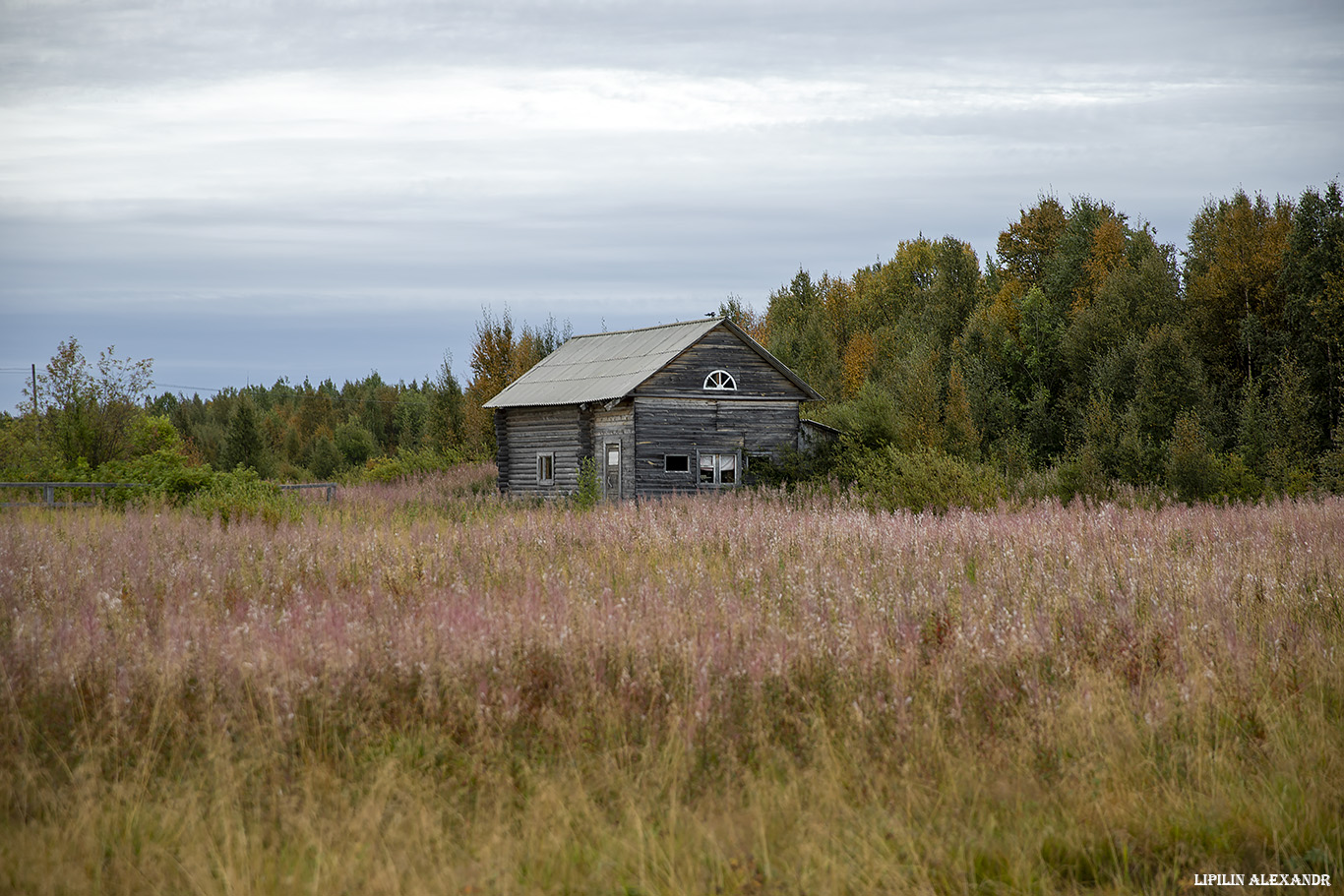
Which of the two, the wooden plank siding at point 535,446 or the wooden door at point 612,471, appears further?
the wooden plank siding at point 535,446

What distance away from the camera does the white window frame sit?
97.7 feet

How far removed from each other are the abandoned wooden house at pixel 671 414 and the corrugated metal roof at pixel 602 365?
0.24 feet

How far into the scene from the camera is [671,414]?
29734 millimetres

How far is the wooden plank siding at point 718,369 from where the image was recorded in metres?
29.8

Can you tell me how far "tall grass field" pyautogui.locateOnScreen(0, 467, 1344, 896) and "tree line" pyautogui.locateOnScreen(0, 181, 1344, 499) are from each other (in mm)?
12905

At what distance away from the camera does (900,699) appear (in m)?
5.98

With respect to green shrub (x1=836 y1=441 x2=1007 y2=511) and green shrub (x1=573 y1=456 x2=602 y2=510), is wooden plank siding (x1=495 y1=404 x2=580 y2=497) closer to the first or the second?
green shrub (x1=573 y1=456 x2=602 y2=510)

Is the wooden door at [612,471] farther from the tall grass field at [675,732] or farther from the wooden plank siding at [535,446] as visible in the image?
the tall grass field at [675,732]

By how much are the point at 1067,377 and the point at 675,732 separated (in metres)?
49.7

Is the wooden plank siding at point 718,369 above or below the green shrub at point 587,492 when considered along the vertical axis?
Result: above

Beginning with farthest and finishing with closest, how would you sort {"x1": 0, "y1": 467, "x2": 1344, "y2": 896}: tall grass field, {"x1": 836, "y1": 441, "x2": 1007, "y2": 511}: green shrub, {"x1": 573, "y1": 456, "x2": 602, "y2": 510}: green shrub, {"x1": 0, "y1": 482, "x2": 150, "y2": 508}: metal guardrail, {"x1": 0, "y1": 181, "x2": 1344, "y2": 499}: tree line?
{"x1": 0, "y1": 181, "x2": 1344, "y2": 499}: tree line, {"x1": 573, "y1": 456, "x2": 602, "y2": 510}: green shrub, {"x1": 0, "y1": 482, "x2": 150, "y2": 508}: metal guardrail, {"x1": 836, "y1": 441, "x2": 1007, "y2": 511}: green shrub, {"x1": 0, "y1": 467, "x2": 1344, "y2": 896}: tall grass field

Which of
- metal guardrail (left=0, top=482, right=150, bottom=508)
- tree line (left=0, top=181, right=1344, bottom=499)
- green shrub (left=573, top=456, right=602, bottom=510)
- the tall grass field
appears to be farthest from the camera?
tree line (left=0, top=181, right=1344, bottom=499)

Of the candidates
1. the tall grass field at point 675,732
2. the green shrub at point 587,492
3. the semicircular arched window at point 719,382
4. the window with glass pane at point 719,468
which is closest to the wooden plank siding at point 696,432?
the window with glass pane at point 719,468

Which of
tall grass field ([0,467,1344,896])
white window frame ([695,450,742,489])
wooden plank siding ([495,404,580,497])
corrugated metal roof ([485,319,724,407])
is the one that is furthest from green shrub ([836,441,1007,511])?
wooden plank siding ([495,404,580,497])
